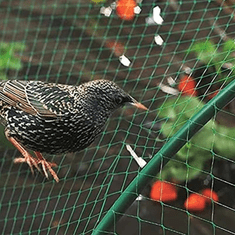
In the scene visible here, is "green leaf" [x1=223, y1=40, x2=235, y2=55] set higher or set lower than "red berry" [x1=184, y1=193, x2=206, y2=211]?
higher

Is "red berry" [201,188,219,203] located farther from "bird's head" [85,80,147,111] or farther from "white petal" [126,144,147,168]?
"bird's head" [85,80,147,111]

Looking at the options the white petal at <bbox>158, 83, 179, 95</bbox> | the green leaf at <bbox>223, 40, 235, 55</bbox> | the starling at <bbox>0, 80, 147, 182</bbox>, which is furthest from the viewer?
the white petal at <bbox>158, 83, 179, 95</bbox>

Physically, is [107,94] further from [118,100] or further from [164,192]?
[164,192]

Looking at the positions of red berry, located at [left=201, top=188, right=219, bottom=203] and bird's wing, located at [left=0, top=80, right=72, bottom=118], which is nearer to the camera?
bird's wing, located at [left=0, top=80, right=72, bottom=118]

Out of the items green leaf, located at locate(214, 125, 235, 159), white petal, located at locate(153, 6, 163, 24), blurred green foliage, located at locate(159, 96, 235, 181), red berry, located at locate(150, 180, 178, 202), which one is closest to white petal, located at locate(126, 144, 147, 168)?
blurred green foliage, located at locate(159, 96, 235, 181)

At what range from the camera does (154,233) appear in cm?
298

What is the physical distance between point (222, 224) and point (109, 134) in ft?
2.27

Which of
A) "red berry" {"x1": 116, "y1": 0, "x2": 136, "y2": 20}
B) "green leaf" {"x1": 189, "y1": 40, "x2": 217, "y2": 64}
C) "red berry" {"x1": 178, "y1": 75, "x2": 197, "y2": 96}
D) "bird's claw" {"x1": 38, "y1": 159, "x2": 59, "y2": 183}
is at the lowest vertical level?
"bird's claw" {"x1": 38, "y1": 159, "x2": 59, "y2": 183}

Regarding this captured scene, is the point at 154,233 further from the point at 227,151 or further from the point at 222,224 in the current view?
the point at 227,151

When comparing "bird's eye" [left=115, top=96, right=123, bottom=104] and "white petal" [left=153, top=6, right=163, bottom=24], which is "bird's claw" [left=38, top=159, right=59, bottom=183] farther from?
"white petal" [left=153, top=6, right=163, bottom=24]

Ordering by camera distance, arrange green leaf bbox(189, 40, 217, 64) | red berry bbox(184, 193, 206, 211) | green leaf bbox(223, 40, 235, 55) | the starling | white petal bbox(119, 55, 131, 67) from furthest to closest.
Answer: white petal bbox(119, 55, 131, 67) < red berry bbox(184, 193, 206, 211) < green leaf bbox(189, 40, 217, 64) < green leaf bbox(223, 40, 235, 55) < the starling

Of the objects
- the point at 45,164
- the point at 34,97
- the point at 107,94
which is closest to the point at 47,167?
the point at 45,164

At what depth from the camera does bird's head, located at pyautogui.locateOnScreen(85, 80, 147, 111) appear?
2166 millimetres

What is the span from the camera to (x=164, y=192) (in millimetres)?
2912
